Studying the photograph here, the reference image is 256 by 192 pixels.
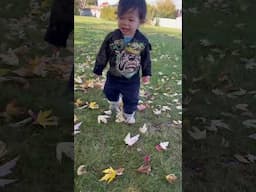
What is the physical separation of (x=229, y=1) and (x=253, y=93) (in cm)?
281

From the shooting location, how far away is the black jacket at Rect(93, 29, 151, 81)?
2.62 meters

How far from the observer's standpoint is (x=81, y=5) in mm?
2590

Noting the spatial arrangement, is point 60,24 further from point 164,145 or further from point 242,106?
point 164,145

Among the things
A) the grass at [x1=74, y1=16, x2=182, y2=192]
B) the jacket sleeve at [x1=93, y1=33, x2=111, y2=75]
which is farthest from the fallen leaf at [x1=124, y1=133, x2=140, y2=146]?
the jacket sleeve at [x1=93, y1=33, x2=111, y2=75]

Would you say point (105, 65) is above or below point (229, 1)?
below

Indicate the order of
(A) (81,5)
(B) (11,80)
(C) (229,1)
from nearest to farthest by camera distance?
(A) (81,5)
(B) (11,80)
(C) (229,1)

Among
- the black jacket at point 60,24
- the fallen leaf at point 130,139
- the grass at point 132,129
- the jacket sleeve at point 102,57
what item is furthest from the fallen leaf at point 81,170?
the black jacket at point 60,24

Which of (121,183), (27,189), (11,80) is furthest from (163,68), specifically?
(11,80)

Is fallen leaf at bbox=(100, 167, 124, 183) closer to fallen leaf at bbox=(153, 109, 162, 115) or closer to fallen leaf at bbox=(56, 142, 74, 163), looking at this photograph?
fallen leaf at bbox=(153, 109, 162, 115)

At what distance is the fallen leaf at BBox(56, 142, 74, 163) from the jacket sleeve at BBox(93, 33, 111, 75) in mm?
758

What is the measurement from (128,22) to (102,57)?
8.1 inches

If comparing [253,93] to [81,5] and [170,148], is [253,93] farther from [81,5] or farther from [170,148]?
[81,5]

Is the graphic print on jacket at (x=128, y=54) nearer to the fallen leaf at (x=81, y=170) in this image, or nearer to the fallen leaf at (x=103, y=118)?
the fallen leaf at (x=103, y=118)

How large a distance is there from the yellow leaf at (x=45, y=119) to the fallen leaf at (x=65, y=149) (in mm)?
249
